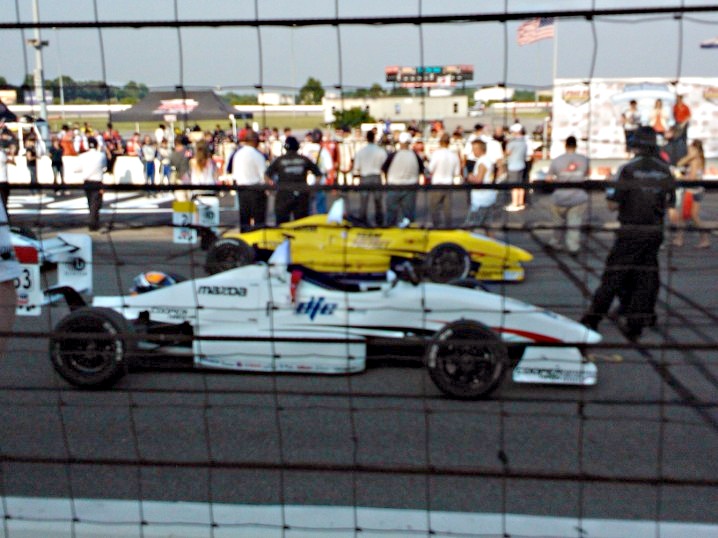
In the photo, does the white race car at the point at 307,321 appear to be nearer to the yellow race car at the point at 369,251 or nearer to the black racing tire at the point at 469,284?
the black racing tire at the point at 469,284

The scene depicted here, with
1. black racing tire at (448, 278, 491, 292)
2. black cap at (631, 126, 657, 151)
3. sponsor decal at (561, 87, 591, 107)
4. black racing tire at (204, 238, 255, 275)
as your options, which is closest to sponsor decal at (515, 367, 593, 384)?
black racing tire at (448, 278, 491, 292)

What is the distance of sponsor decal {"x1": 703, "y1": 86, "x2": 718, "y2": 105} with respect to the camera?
208 cm

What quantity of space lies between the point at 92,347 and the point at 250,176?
80.3 inches

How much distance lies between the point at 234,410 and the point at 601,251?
6847mm

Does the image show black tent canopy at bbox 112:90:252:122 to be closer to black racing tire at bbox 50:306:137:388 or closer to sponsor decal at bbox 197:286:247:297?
black racing tire at bbox 50:306:137:388

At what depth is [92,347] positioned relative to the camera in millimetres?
5285

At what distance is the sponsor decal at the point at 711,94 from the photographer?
208 centimetres

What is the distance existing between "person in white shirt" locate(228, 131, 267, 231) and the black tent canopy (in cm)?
33

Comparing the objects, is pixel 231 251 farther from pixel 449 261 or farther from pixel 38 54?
pixel 38 54

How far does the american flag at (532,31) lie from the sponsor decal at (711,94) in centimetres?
41

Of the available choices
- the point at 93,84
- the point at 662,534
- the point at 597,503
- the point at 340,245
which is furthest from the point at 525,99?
the point at 340,245

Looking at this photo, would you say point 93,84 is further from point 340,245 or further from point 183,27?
point 340,245

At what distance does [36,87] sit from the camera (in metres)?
2.18

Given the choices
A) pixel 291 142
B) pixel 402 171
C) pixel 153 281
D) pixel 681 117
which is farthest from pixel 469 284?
pixel 681 117
